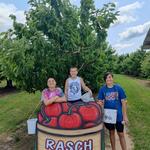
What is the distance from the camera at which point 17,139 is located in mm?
9961

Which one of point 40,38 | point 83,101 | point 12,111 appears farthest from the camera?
point 12,111

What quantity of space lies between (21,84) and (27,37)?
1.47m

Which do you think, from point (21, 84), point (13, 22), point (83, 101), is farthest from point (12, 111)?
point (83, 101)

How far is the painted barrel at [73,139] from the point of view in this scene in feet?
21.7

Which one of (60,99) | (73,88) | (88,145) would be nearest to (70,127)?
(88,145)

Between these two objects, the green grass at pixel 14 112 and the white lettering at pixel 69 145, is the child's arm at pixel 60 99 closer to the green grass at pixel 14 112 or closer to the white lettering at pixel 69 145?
the white lettering at pixel 69 145

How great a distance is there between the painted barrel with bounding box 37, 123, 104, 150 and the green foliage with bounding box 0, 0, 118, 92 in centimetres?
269

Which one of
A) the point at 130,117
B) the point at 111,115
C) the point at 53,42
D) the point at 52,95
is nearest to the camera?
the point at 111,115

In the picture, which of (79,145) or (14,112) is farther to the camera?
(14,112)

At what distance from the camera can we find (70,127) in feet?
22.2

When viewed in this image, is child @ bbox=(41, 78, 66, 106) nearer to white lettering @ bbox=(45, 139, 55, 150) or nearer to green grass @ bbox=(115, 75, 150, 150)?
white lettering @ bbox=(45, 139, 55, 150)

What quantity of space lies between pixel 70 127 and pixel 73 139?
0.80ft

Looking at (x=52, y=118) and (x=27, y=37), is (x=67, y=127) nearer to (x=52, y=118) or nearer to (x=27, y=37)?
(x=52, y=118)

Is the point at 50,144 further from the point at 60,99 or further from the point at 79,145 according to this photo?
the point at 60,99
